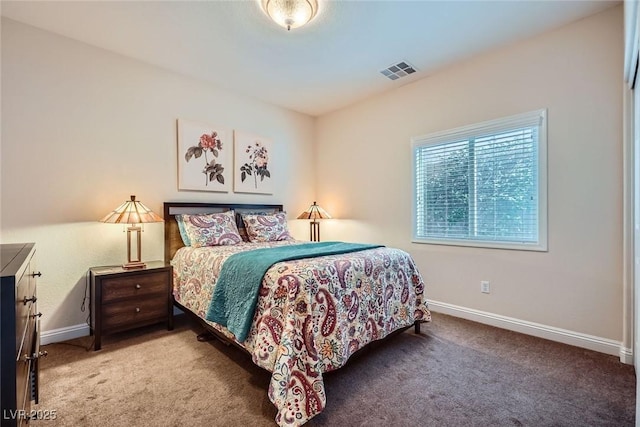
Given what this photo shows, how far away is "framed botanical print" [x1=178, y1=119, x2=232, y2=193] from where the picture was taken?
3336mm

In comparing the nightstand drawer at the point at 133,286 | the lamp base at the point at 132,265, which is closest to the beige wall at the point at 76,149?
the lamp base at the point at 132,265

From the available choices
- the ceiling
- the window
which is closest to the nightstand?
the ceiling

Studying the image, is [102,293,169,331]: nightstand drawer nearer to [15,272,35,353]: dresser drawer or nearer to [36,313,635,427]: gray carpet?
[36,313,635,427]: gray carpet

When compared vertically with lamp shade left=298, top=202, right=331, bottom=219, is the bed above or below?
below

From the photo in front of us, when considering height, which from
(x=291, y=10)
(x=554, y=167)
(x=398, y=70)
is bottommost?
(x=554, y=167)

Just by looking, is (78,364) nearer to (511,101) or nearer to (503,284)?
(503,284)

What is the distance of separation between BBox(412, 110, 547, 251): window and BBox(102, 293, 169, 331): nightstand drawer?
9.28 ft

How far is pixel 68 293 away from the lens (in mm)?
2641

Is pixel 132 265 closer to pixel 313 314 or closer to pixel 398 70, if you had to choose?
pixel 313 314

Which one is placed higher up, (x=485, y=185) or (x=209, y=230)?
(x=485, y=185)

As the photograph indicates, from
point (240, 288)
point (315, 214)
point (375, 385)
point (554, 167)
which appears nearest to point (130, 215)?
point (240, 288)

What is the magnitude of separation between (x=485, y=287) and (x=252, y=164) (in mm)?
3120

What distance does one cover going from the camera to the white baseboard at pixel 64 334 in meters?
2.51

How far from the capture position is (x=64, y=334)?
260 centimetres
